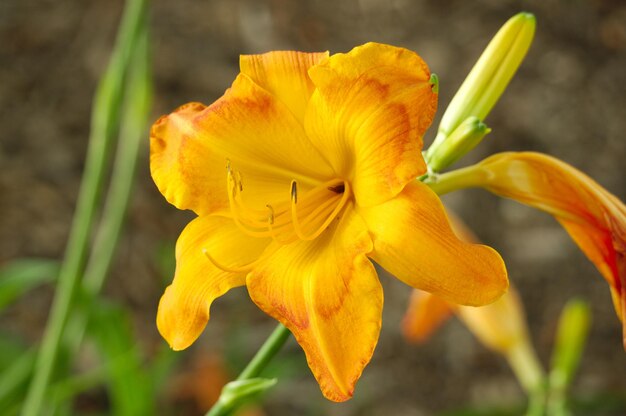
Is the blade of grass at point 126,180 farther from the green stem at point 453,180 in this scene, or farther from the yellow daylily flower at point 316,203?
the green stem at point 453,180

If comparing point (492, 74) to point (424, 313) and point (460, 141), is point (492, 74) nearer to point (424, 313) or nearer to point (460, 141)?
point (460, 141)

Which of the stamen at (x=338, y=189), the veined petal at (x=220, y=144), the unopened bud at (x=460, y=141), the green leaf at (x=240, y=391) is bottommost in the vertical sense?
the green leaf at (x=240, y=391)

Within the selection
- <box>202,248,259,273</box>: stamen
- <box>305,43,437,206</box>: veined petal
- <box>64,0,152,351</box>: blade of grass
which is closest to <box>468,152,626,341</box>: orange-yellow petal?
<box>305,43,437,206</box>: veined petal

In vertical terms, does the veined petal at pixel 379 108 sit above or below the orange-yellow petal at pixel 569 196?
above

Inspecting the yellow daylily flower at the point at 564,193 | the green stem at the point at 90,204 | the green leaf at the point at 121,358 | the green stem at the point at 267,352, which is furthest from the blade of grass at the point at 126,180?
the yellow daylily flower at the point at 564,193

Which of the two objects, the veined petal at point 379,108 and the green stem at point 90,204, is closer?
the veined petal at point 379,108

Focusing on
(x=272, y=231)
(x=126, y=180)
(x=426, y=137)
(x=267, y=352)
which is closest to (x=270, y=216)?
(x=272, y=231)

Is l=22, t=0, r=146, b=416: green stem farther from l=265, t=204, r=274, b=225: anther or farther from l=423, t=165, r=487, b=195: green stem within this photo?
l=423, t=165, r=487, b=195: green stem

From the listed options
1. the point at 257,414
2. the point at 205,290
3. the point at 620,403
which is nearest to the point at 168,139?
the point at 205,290
